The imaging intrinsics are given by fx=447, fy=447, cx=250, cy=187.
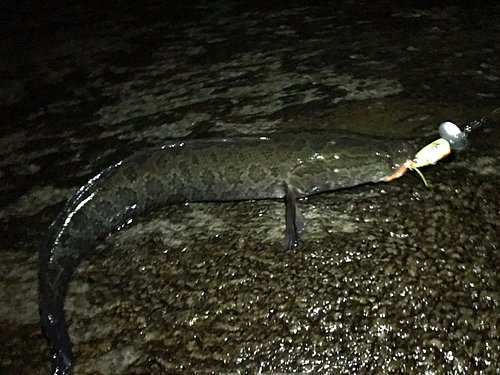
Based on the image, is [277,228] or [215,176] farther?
[215,176]

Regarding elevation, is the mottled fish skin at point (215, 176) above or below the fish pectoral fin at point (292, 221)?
above

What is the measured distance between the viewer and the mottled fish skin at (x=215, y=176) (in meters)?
2.58

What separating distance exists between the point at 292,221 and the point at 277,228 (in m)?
0.12

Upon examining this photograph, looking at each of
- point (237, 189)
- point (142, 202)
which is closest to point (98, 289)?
point (142, 202)

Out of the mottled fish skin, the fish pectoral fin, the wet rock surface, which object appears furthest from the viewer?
the mottled fish skin

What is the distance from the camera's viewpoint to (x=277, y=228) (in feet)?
8.34

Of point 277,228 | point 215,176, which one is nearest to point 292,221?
point 277,228

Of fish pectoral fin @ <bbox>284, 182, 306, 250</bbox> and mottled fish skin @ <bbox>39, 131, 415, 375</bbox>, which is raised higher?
mottled fish skin @ <bbox>39, 131, 415, 375</bbox>

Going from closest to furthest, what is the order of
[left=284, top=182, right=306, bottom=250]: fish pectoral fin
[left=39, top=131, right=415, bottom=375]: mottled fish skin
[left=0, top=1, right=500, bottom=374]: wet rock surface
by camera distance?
1. [left=0, top=1, right=500, bottom=374]: wet rock surface
2. [left=284, top=182, right=306, bottom=250]: fish pectoral fin
3. [left=39, top=131, right=415, bottom=375]: mottled fish skin

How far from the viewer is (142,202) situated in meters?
2.78

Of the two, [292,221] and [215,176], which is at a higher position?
[215,176]

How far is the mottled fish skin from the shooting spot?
2582 millimetres

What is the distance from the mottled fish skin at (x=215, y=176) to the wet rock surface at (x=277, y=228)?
0.10 m

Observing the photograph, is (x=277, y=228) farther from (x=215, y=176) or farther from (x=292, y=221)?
(x=215, y=176)
